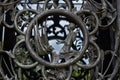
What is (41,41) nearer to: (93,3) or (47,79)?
(47,79)

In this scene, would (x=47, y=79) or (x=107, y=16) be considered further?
(x=107, y=16)

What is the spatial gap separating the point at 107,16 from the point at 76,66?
0.70 m

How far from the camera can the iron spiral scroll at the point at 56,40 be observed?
472 centimetres

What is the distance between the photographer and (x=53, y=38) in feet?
16.5

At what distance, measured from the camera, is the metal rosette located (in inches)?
186

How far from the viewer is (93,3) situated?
5.08 metres

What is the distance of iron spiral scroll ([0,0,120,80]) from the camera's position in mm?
4720

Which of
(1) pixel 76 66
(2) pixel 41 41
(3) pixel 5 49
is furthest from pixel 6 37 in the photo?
(1) pixel 76 66

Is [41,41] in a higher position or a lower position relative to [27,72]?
higher

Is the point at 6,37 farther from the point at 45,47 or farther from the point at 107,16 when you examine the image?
the point at 107,16

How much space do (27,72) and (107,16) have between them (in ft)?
3.43

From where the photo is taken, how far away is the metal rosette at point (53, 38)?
4723 millimetres

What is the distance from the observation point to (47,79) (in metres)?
4.64

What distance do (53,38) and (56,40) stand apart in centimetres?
6
